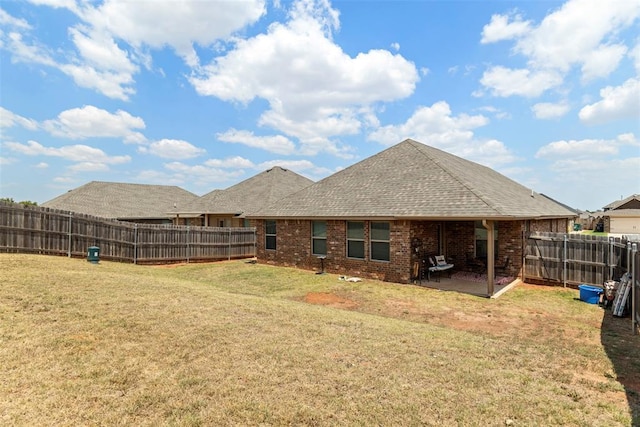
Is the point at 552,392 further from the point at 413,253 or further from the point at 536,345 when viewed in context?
the point at 413,253

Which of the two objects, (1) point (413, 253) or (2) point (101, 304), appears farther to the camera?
(1) point (413, 253)

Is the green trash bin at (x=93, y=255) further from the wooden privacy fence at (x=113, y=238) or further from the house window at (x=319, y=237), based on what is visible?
the house window at (x=319, y=237)

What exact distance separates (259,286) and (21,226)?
30.2ft

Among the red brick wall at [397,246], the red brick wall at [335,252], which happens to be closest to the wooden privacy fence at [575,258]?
the red brick wall at [397,246]

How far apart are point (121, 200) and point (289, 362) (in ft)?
103

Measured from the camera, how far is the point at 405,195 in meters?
13.4

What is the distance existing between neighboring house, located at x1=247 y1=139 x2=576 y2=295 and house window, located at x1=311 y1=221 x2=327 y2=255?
5 centimetres

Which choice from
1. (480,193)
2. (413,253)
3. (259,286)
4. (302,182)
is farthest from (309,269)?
(302,182)

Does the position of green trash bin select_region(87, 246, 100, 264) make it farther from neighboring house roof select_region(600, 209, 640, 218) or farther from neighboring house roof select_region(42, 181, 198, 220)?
neighboring house roof select_region(600, 209, 640, 218)

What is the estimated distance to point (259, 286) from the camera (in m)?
12.0

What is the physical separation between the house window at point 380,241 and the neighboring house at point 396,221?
0.04 metres

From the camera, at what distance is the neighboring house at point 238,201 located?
23141mm

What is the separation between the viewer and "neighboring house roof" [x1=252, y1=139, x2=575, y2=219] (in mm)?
11555

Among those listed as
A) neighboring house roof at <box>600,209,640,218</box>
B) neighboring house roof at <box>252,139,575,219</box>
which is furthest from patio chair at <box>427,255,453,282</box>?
neighboring house roof at <box>600,209,640,218</box>
